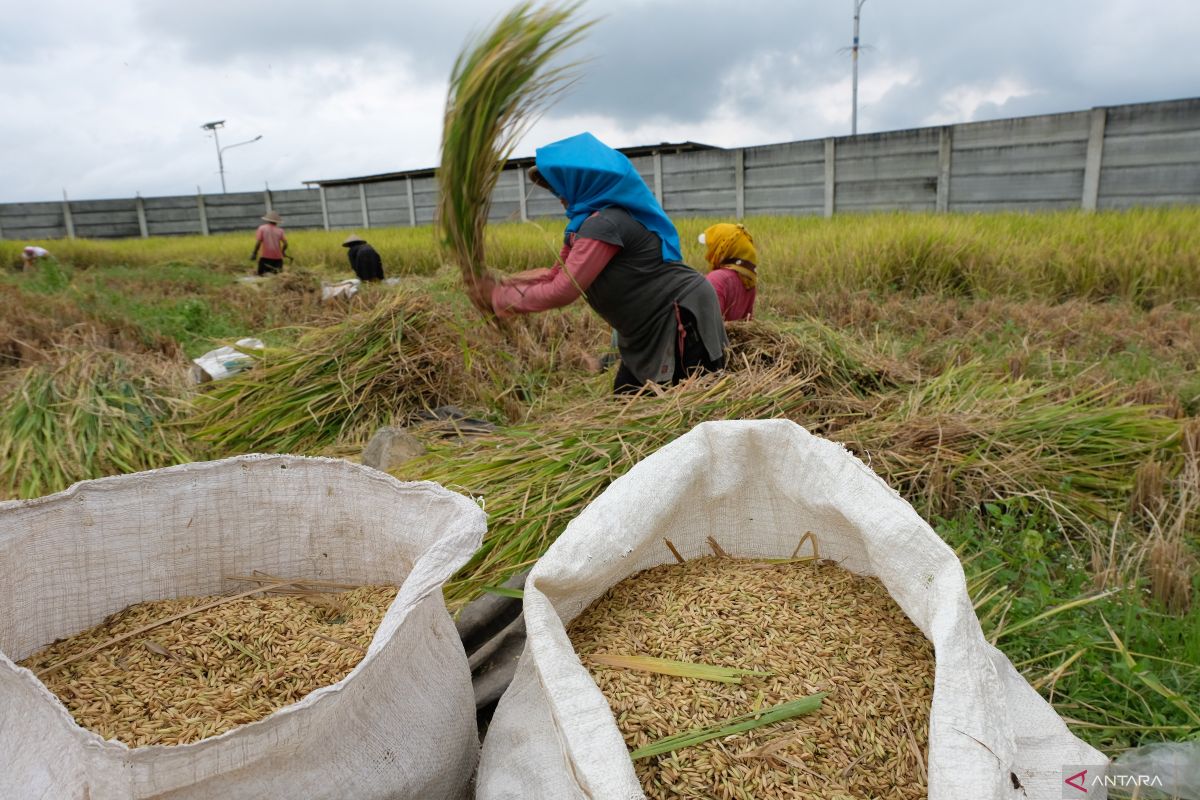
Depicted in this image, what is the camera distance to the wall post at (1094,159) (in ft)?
26.3

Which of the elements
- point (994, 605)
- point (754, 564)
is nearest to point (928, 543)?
point (754, 564)

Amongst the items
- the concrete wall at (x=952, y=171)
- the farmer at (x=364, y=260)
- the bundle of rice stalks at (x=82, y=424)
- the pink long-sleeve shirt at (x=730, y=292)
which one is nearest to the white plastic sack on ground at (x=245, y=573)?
the bundle of rice stalks at (x=82, y=424)

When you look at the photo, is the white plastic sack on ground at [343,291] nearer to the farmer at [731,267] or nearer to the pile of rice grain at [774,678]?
the farmer at [731,267]

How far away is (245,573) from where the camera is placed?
1352mm

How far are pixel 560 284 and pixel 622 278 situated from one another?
0.90ft

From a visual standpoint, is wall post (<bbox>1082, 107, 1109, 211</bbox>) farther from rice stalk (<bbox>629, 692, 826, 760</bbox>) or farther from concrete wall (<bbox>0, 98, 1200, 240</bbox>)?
rice stalk (<bbox>629, 692, 826, 760</bbox>)

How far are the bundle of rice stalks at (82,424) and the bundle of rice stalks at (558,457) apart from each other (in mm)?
1317

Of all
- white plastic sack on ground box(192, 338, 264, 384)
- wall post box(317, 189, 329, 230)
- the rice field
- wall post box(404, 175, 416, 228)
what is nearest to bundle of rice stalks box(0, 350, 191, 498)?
the rice field

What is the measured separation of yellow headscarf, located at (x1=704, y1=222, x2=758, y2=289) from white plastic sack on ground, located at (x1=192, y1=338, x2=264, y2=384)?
84.6 inches

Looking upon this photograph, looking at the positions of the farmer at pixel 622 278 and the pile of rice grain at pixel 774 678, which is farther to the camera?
the farmer at pixel 622 278

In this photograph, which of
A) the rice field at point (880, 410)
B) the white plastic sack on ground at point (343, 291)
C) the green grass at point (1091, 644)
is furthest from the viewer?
the white plastic sack on ground at point (343, 291)

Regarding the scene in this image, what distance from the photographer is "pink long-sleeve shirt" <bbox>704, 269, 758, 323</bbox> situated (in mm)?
3730

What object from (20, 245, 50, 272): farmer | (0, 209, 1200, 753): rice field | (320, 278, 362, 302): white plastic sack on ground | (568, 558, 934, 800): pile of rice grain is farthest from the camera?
(20, 245, 50, 272): farmer

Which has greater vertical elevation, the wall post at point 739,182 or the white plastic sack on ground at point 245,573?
the wall post at point 739,182
